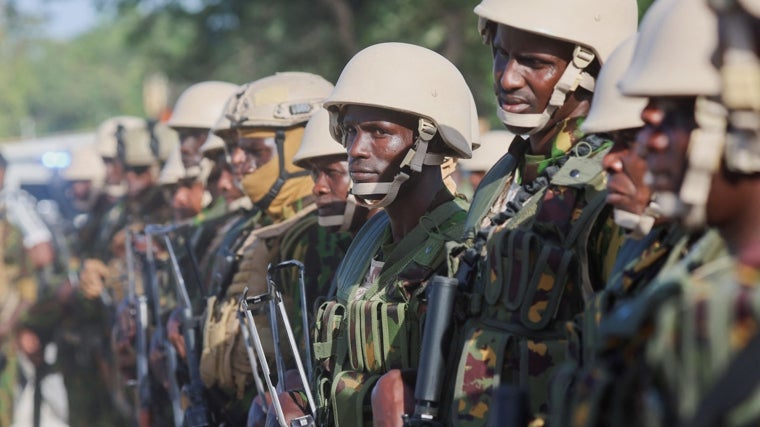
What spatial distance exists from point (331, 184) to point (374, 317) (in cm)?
156

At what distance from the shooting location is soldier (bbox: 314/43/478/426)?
19.5 feet

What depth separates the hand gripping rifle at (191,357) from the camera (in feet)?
27.6

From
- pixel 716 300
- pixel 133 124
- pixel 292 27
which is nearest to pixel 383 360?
pixel 716 300

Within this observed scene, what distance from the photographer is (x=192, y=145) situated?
11086 mm

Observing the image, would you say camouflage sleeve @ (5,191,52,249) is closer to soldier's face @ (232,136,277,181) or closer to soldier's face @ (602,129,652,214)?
soldier's face @ (232,136,277,181)

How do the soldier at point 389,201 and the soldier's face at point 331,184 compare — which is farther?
the soldier's face at point 331,184

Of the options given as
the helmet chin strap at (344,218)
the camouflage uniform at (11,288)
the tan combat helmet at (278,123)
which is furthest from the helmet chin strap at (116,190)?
the helmet chin strap at (344,218)

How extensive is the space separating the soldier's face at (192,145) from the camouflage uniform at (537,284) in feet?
19.4

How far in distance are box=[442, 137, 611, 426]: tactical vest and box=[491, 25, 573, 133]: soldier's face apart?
0.35 metres

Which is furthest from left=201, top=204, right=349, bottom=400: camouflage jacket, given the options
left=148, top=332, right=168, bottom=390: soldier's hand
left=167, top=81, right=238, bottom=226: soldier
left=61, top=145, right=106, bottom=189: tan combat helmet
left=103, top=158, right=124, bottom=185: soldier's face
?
left=61, top=145, right=106, bottom=189: tan combat helmet

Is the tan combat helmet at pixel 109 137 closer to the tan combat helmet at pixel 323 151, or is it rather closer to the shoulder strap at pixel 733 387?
the tan combat helmet at pixel 323 151

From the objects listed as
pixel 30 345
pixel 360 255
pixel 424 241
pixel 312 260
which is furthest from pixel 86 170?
pixel 424 241

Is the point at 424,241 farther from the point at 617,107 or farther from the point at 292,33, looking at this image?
the point at 292,33

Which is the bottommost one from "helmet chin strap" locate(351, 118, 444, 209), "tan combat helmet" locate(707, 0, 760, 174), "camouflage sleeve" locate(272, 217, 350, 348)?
"camouflage sleeve" locate(272, 217, 350, 348)
